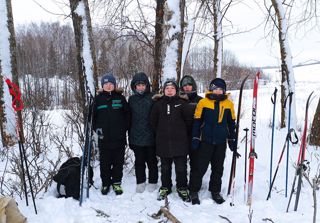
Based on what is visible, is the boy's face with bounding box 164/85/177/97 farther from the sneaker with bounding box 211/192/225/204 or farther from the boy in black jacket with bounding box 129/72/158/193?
the sneaker with bounding box 211/192/225/204

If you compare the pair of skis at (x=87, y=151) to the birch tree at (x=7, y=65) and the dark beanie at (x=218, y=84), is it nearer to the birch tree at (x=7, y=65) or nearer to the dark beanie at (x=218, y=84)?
the dark beanie at (x=218, y=84)

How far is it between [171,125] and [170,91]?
0.46m

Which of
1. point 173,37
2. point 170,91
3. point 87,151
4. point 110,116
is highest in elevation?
point 173,37

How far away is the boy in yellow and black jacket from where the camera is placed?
382cm

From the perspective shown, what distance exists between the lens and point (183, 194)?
4.03m

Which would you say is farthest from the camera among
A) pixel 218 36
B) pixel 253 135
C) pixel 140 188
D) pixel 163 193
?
pixel 218 36

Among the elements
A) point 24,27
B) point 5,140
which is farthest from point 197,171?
point 24,27

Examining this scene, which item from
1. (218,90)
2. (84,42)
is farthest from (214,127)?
(84,42)

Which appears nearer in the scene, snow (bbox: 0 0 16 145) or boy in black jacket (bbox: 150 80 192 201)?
boy in black jacket (bbox: 150 80 192 201)

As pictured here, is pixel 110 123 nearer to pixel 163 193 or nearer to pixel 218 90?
pixel 163 193

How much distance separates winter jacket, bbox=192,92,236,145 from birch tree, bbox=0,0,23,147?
490cm

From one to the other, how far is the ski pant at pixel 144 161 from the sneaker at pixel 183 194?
445 mm

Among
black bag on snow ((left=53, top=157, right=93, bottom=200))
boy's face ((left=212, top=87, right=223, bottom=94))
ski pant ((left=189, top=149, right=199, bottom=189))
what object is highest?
boy's face ((left=212, top=87, right=223, bottom=94))

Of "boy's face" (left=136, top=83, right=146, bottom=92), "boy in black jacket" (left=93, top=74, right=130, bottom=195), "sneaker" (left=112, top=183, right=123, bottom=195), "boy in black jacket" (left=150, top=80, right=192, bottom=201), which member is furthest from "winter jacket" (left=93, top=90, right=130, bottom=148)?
"sneaker" (left=112, top=183, right=123, bottom=195)
